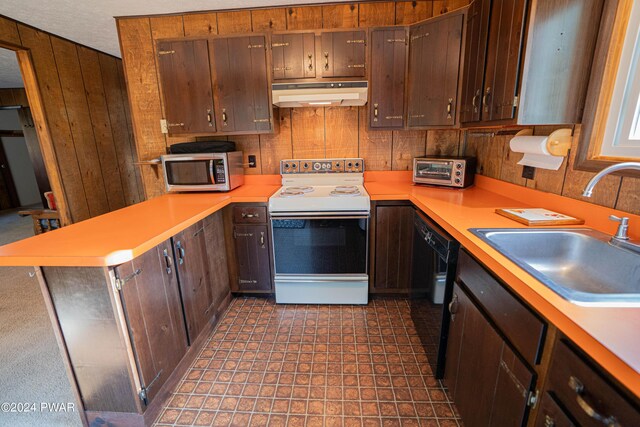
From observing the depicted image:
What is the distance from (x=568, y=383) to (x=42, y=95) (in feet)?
14.9

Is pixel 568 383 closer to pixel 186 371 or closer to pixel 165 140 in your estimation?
pixel 186 371

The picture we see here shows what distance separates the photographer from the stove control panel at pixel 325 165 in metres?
2.54

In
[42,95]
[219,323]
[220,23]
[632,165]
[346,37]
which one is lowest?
[219,323]

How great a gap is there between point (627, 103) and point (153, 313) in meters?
2.33

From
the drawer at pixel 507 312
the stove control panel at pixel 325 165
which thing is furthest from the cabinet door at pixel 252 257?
the drawer at pixel 507 312

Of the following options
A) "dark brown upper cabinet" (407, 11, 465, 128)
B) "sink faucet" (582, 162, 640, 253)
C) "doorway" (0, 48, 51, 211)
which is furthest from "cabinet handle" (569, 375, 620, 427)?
"doorway" (0, 48, 51, 211)

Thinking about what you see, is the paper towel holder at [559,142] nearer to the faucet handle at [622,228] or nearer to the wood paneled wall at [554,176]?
the wood paneled wall at [554,176]

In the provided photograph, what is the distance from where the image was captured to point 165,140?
2.67 m

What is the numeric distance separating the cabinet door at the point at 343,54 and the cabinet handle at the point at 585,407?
2127 millimetres

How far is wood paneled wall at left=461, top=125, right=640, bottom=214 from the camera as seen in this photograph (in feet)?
3.91

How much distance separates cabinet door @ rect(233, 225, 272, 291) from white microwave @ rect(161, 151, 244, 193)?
388 mm

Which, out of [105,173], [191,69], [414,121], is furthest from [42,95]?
[414,121]

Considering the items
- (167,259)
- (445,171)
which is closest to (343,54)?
(445,171)

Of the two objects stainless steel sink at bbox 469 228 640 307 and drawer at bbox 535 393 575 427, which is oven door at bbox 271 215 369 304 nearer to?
stainless steel sink at bbox 469 228 640 307
